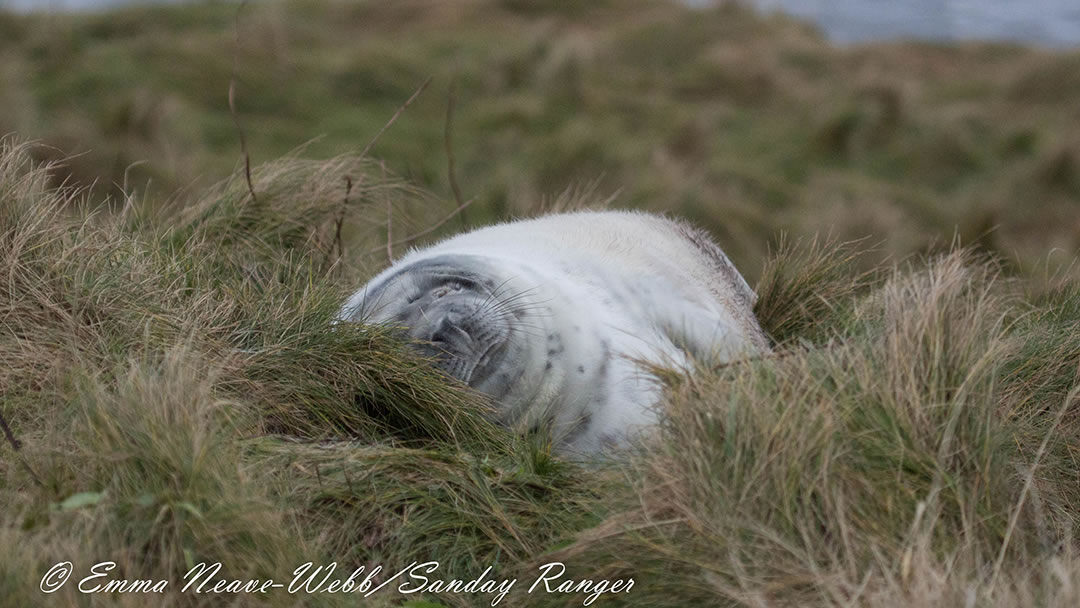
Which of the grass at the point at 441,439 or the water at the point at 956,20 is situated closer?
the grass at the point at 441,439

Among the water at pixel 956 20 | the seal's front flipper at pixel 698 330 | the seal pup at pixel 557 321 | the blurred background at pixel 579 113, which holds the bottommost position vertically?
the water at pixel 956 20

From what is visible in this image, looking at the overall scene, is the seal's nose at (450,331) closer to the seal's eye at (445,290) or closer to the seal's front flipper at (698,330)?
the seal's eye at (445,290)

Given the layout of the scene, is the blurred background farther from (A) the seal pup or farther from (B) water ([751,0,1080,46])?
(A) the seal pup

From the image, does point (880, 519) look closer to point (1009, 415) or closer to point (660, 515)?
point (660, 515)

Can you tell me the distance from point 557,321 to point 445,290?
294 mm

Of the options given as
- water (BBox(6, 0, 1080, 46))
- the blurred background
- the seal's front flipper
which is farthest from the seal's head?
water (BBox(6, 0, 1080, 46))

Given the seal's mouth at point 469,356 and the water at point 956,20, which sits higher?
the seal's mouth at point 469,356

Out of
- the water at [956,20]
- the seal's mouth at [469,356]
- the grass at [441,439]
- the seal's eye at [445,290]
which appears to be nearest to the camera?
the grass at [441,439]

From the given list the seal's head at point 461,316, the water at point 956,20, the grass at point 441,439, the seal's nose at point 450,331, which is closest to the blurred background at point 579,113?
the water at point 956,20

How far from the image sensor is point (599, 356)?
9.67 ft

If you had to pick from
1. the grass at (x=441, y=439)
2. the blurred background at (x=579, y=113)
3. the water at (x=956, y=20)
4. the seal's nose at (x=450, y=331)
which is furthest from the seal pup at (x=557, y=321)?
the water at (x=956, y=20)

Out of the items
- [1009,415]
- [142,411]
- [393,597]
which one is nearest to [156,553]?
[142,411]

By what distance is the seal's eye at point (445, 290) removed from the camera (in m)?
2.98

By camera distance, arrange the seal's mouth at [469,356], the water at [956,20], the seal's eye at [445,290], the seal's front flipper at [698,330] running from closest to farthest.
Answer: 1. the seal's mouth at [469,356]
2. the seal's eye at [445,290]
3. the seal's front flipper at [698,330]
4. the water at [956,20]
